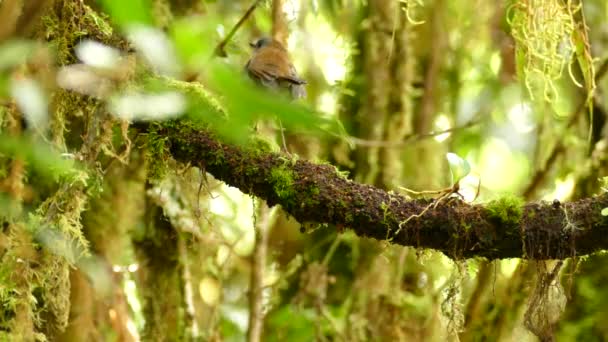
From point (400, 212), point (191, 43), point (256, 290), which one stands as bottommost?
point (191, 43)

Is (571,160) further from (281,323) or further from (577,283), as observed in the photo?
(281,323)

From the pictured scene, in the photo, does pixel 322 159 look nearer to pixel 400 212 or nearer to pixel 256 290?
pixel 400 212

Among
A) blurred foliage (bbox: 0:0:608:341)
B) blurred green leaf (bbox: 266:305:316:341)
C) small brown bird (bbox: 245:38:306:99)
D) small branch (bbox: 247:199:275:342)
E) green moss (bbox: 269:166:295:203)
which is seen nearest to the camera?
green moss (bbox: 269:166:295:203)

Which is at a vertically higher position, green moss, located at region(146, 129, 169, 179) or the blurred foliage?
the blurred foliage

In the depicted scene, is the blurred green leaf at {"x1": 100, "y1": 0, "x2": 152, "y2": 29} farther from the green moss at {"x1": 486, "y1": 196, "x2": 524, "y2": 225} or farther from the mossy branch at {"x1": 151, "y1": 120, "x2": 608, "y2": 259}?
the green moss at {"x1": 486, "y1": 196, "x2": 524, "y2": 225}

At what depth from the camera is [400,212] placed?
1.84 m

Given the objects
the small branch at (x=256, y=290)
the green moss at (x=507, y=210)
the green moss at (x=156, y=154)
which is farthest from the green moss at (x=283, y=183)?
the small branch at (x=256, y=290)

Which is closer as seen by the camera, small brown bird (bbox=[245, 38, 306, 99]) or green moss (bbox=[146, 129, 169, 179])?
green moss (bbox=[146, 129, 169, 179])

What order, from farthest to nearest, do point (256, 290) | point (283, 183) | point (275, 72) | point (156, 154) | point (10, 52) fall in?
point (256, 290) → point (275, 72) → point (156, 154) → point (283, 183) → point (10, 52)

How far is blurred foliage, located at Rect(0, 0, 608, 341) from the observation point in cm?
204

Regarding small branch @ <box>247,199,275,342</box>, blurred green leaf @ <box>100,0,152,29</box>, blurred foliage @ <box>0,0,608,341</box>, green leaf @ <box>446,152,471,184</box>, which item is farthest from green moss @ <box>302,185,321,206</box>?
small branch @ <box>247,199,275,342</box>

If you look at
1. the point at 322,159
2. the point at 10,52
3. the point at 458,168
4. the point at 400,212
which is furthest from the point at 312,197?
the point at 10,52

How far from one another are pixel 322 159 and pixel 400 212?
658 mm

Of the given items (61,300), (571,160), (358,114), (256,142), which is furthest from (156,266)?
(571,160)
